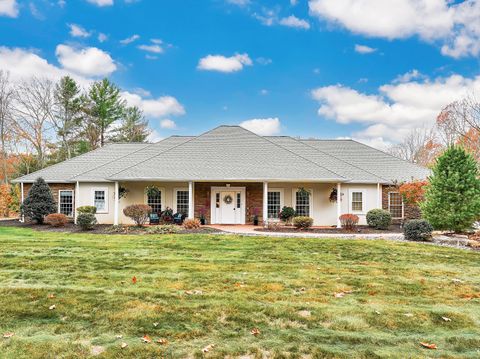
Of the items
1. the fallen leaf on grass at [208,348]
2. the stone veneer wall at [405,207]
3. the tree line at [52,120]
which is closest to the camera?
the fallen leaf on grass at [208,348]

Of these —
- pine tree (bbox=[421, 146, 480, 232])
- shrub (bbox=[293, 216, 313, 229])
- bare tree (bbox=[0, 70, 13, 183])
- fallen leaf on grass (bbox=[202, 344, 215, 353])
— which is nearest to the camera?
fallen leaf on grass (bbox=[202, 344, 215, 353])

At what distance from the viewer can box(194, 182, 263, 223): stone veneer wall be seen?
1919 centimetres

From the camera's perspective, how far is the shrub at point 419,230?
41.7ft

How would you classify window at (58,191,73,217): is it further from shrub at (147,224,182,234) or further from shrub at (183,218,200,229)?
shrub at (183,218,200,229)

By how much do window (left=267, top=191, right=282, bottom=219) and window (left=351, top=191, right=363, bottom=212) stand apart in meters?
4.20

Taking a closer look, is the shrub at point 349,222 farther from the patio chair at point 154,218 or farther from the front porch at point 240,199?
the patio chair at point 154,218

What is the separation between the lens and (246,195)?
1927cm

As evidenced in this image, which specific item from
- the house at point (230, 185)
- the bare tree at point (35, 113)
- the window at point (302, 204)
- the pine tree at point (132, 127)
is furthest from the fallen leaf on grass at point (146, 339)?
the pine tree at point (132, 127)

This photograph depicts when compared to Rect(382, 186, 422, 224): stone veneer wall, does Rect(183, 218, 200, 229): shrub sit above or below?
below

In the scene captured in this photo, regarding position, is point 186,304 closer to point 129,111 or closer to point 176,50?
point 176,50

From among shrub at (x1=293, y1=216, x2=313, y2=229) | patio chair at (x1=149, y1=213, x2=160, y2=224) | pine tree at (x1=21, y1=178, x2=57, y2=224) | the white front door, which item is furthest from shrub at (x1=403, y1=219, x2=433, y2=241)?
pine tree at (x1=21, y1=178, x2=57, y2=224)

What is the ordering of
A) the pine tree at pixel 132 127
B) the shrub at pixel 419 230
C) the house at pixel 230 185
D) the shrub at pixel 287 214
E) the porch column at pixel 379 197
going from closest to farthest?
the shrub at pixel 419 230 → the shrub at pixel 287 214 → the house at pixel 230 185 → the porch column at pixel 379 197 → the pine tree at pixel 132 127

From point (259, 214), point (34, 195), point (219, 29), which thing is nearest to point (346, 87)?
point (219, 29)

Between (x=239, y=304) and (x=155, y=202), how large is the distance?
15.0 meters
